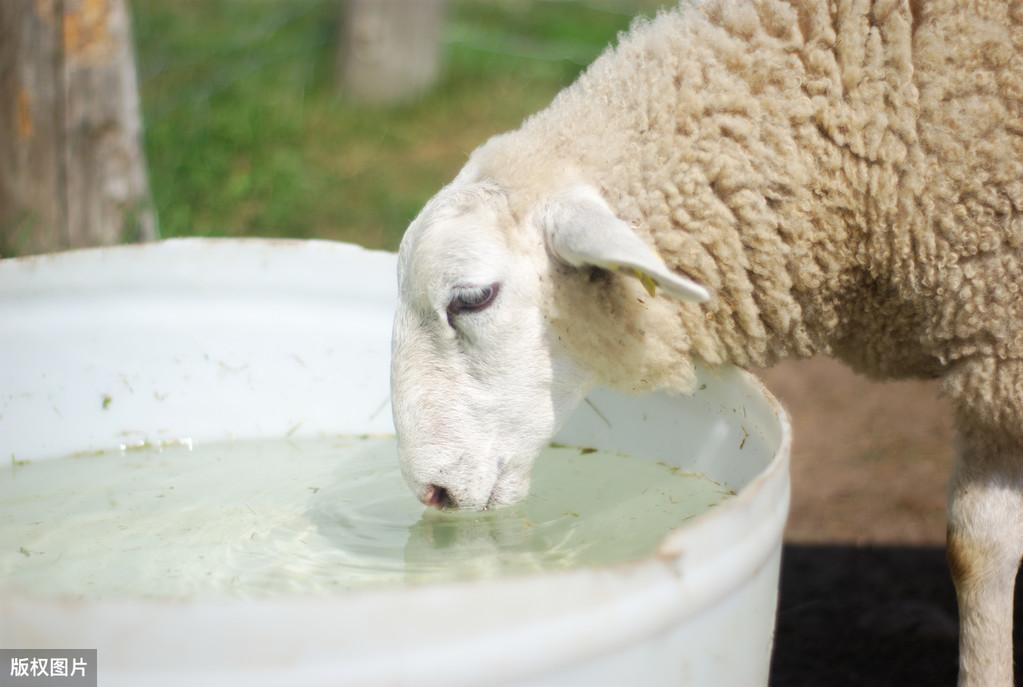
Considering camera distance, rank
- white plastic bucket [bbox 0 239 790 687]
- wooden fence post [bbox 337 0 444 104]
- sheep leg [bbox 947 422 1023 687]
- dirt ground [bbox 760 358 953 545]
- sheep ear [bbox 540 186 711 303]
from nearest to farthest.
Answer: white plastic bucket [bbox 0 239 790 687], sheep ear [bbox 540 186 711 303], sheep leg [bbox 947 422 1023 687], dirt ground [bbox 760 358 953 545], wooden fence post [bbox 337 0 444 104]

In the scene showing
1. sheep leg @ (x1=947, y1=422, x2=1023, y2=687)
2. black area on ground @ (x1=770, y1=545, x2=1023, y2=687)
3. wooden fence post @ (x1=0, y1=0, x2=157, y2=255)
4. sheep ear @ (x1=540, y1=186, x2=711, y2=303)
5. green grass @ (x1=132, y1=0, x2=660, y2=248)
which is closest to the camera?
sheep ear @ (x1=540, y1=186, x2=711, y2=303)

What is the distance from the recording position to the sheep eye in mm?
2146

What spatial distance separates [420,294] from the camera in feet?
7.20

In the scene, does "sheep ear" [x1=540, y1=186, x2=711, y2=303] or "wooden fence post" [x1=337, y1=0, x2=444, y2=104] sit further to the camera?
"wooden fence post" [x1=337, y1=0, x2=444, y2=104]

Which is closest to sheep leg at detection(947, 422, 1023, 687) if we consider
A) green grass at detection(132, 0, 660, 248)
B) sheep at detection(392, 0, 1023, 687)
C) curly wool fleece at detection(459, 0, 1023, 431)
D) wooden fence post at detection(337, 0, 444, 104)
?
sheep at detection(392, 0, 1023, 687)

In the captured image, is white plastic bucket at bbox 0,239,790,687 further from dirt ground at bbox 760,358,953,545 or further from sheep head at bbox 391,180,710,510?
dirt ground at bbox 760,358,953,545

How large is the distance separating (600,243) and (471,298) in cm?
27

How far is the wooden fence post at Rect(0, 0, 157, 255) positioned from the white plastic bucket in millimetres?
1330

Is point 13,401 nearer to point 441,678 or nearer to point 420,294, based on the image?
point 420,294

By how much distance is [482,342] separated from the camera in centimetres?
220

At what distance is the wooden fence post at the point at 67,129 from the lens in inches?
149

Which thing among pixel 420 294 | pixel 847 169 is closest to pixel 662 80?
pixel 847 169

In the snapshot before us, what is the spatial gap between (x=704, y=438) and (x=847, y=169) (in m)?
0.61

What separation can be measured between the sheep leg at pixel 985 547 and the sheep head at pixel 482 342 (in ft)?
2.38
